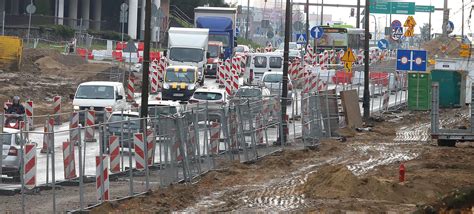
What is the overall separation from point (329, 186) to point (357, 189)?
618 mm

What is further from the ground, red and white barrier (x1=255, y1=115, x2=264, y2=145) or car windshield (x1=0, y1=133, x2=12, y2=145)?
car windshield (x1=0, y1=133, x2=12, y2=145)

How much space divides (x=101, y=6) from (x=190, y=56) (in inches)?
1710

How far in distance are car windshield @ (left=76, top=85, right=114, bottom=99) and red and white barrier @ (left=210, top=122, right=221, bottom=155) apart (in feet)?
51.5

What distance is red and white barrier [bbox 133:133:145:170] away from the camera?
66.6 feet

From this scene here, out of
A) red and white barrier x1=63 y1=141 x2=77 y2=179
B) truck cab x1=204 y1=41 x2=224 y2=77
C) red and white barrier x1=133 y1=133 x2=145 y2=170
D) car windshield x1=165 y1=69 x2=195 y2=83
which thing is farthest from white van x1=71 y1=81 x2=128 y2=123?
truck cab x1=204 y1=41 x2=224 y2=77

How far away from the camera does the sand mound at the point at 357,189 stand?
20406mm

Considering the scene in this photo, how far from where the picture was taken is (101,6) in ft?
338

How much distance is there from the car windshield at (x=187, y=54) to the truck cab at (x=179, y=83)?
705 cm

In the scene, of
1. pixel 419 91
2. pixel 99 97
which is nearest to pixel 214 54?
pixel 419 91

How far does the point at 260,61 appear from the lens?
204 ft

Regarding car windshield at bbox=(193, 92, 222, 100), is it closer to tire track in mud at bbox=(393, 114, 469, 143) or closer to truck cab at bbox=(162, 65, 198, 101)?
tire track in mud at bbox=(393, 114, 469, 143)

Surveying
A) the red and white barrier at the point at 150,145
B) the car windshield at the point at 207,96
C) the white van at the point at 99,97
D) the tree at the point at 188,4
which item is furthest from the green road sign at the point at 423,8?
the red and white barrier at the point at 150,145

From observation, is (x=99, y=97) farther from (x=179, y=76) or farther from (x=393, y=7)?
(x=393, y=7)

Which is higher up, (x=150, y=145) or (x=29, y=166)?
(x=150, y=145)
